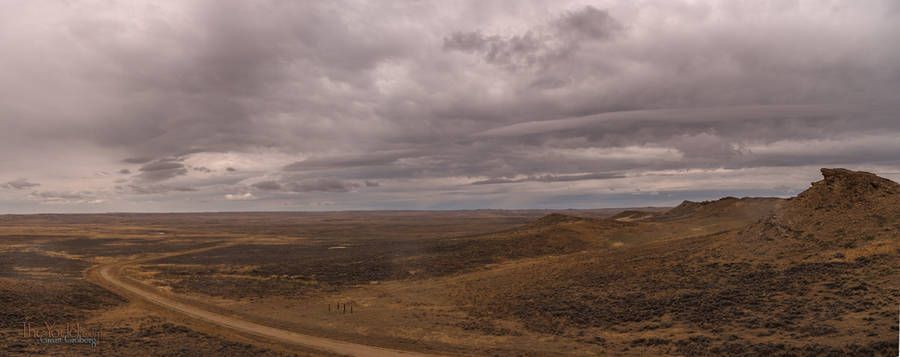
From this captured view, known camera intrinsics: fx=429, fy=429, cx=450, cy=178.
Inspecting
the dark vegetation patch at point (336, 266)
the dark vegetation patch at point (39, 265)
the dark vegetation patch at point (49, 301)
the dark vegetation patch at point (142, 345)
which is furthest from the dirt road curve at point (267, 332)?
the dark vegetation patch at point (39, 265)

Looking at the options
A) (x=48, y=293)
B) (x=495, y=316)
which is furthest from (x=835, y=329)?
(x=48, y=293)

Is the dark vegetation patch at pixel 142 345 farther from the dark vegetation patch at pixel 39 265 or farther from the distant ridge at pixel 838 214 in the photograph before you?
the distant ridge at pixel 838 214

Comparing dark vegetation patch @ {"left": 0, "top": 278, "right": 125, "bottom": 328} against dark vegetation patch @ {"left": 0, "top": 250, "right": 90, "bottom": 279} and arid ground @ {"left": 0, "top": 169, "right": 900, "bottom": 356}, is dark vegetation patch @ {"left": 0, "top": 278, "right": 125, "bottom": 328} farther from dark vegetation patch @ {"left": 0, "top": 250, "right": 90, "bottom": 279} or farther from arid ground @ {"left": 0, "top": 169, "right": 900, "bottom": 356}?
dark vegetation patch @ {"left": 0, "top": 250, "right": 90, "bottom": 279}

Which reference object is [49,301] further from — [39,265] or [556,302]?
[556,302]

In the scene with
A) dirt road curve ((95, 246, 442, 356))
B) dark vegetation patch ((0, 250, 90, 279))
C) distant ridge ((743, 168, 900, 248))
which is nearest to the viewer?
dirt road curve ((95, 246, 442, 356))

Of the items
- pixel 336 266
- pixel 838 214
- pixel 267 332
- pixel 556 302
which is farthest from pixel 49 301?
pixel 838 214

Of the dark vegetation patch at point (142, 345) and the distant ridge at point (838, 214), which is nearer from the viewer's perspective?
the dark vegetation patch at point (142, 345)

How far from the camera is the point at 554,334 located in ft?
73.9

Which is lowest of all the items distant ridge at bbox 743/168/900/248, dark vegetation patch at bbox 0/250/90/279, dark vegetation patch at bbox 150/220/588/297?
dark vegetation patch at bbox 150/220/588/297

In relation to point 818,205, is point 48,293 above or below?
below

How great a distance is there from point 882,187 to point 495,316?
103 feet

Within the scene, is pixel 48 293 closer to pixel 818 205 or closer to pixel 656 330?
pixel 656 330

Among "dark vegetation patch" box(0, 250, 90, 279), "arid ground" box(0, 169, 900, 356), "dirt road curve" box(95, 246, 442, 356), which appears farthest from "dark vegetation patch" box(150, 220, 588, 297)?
"dark vegetation patch" box(0, 250, 90, 279)

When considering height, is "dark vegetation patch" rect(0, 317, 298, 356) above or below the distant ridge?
below
